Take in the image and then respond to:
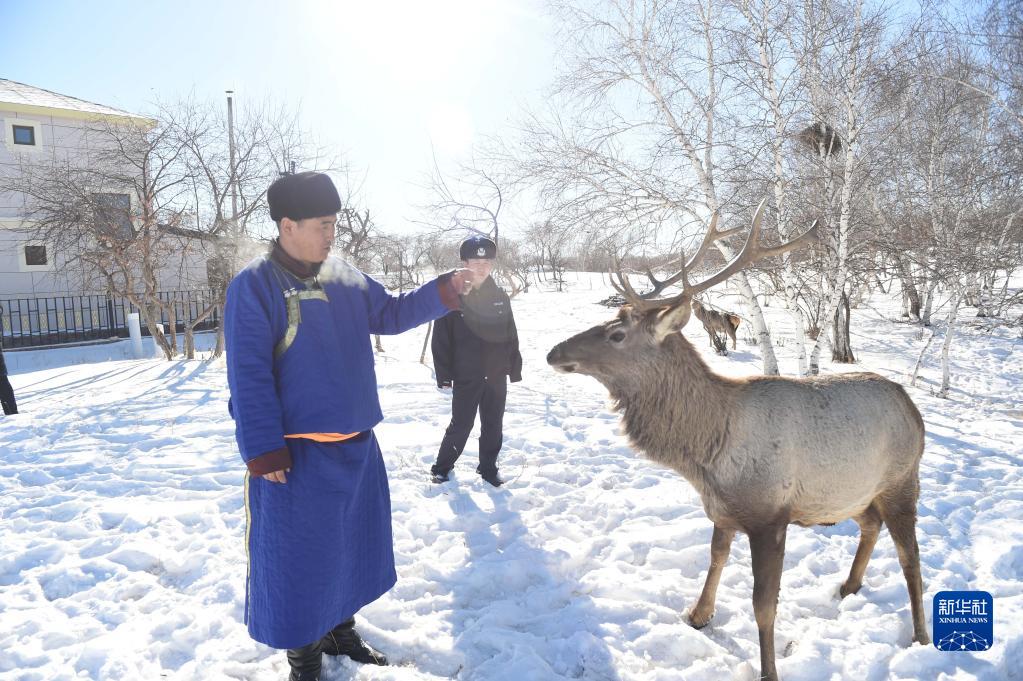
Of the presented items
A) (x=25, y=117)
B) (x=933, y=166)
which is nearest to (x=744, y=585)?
(x=933, y=166)

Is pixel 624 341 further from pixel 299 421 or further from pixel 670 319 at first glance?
pixel 299 421

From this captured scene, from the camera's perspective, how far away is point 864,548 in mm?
3258

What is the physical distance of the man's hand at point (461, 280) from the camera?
285cm

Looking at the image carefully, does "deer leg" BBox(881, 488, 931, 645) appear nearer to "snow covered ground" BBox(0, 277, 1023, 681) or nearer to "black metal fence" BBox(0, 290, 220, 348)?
"snow covered ground" BBox(0, 277, 1023, 681)

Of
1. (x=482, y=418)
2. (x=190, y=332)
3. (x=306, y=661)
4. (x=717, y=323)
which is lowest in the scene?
(x=306, y=661)

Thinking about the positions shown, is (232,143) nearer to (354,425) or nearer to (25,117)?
(25,117)

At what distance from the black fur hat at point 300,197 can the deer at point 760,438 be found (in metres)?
1.41

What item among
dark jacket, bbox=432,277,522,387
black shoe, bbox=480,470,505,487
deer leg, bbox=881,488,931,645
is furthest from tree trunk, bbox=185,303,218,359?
deer leg, bbox=881,488,931,645

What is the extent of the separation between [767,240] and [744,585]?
793cm

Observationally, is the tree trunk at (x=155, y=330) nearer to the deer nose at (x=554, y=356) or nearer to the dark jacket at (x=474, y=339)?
the dark jacket at (x=474, y=339)

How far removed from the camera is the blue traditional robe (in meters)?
2.24

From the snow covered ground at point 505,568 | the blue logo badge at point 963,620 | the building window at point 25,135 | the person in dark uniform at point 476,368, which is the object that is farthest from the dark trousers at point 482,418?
→ the building window at point 25,135

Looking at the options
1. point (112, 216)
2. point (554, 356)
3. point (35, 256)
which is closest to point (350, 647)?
point (554, 356)

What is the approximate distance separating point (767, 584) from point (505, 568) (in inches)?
60.2
